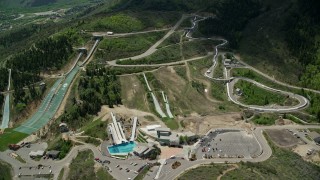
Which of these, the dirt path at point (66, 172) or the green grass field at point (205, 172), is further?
the dirt path at point (66, 172)

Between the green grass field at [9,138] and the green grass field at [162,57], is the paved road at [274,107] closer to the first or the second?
the green grass field at [162,57]

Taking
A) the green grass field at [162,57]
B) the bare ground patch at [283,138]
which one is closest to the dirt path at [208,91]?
the green grass field at [162,57]

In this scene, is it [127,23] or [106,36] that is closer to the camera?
[106,36]

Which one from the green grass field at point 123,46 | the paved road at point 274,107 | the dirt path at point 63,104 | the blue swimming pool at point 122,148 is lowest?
the paved road at point 274,107

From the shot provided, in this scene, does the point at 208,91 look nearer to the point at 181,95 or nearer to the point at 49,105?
the point at 181,95

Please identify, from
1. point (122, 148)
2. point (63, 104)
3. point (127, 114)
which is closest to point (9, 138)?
point (63, 104)

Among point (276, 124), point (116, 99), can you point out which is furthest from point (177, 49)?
point (276, 124)

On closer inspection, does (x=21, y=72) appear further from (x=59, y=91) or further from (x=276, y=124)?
(x=276, y=124)
